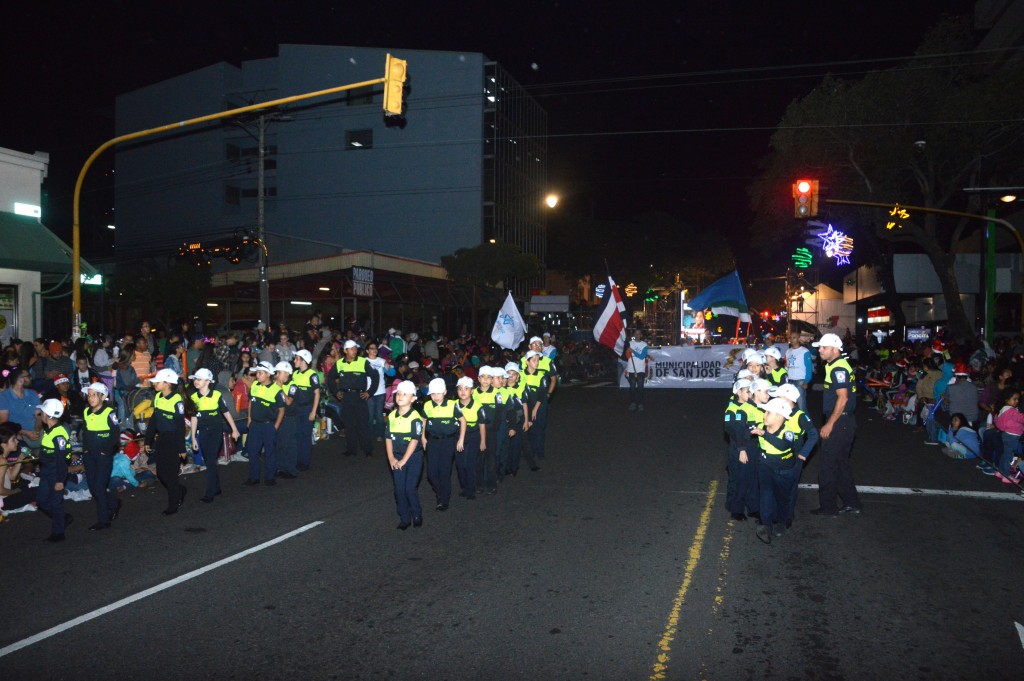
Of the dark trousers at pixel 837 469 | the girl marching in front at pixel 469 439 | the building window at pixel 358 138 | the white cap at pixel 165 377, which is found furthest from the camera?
the building window at pixel 358 138

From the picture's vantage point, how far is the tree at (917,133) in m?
26.1

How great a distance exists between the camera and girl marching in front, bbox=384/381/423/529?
814 centimetres

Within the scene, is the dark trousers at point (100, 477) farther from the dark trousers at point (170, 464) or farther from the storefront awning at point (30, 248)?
the storefront awning at point (30, 248)

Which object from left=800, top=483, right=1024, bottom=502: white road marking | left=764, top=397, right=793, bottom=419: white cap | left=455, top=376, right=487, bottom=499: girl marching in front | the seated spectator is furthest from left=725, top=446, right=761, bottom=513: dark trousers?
the seated spectator

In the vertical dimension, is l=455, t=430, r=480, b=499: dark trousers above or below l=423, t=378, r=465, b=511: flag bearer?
below

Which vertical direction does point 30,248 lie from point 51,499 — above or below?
above

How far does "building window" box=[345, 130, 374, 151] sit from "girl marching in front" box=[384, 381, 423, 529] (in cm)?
4580

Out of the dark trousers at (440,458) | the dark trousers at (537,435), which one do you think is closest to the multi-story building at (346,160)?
the dark trousers at (537,435)

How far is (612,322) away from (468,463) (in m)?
10.8

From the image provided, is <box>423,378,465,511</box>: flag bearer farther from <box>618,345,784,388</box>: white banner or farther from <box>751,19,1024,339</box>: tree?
<box>751,19,1024,339</box>: tree

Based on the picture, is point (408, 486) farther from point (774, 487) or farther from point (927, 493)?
point (927, 493)

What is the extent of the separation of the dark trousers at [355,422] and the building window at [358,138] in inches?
1622

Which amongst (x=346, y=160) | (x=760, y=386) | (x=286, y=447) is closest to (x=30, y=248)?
(x=286, y=447)

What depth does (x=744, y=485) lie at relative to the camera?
28.1 feet
